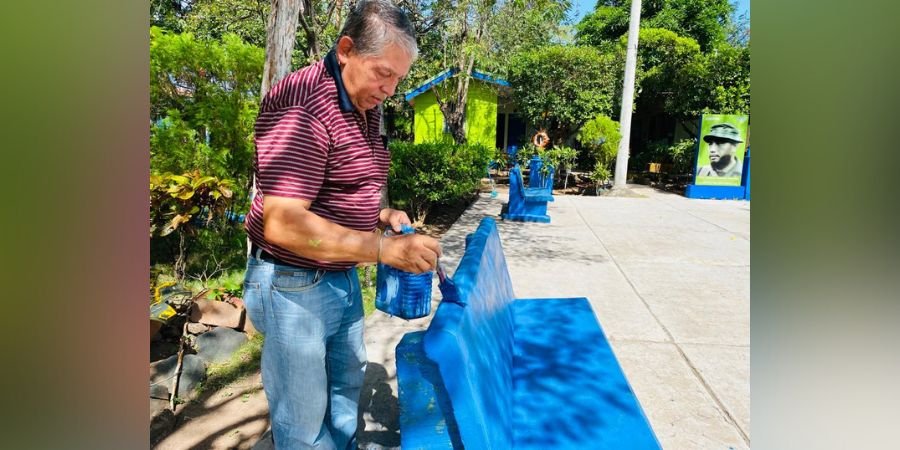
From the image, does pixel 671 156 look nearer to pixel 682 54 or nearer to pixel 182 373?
pixel 682 54

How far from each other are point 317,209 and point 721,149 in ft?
41.9

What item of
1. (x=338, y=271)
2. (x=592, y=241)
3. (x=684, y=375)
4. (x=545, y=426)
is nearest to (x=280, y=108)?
(x=338, y=271)

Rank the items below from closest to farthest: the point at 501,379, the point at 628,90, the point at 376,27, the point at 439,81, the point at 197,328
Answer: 1. the point at 376,27
2. the point at 501,379
3. the point at 197,328
4. the point at 628,90
5. the point at 439,81

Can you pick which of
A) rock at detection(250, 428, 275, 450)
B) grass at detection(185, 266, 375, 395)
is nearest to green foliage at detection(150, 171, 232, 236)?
grass at detection(185, 266, 375, 395)

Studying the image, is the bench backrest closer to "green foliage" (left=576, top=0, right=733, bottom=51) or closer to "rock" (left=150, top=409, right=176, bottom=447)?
"rock" (left=150, top=409, right=176, bottom=447)

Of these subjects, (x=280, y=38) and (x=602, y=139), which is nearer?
(x=280, y=38)

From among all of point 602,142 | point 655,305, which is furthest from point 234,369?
point 602,142

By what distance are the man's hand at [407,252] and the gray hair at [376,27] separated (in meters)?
0.51

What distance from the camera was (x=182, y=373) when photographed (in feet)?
9.19

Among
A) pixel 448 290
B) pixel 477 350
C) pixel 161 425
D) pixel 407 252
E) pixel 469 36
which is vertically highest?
pixel 469 36

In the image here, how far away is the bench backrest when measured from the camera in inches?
45.6
